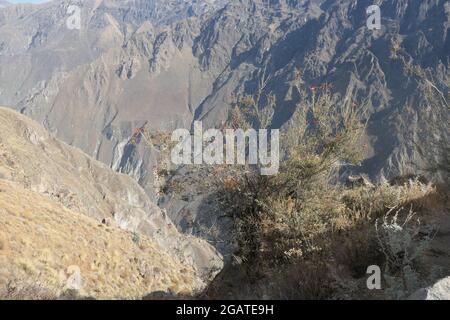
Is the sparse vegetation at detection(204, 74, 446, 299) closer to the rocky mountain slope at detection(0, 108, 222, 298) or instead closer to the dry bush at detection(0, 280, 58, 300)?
the dry bush at detection(0, 280, 58, 300)

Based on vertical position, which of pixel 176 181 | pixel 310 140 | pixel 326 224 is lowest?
pixel 326 224

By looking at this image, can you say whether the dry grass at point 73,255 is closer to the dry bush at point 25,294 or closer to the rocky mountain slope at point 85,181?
the dry bush at point 25,294

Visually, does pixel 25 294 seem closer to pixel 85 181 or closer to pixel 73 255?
pixel 73 255

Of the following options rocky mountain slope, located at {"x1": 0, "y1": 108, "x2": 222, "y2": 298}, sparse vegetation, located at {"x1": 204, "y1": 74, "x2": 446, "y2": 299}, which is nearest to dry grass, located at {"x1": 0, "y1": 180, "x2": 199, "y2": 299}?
sparse vegetation, located at {"x1": 204, "y1": 74, "x2": 446, "y2": 299}

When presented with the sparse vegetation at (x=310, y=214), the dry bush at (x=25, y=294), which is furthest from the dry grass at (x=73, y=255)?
the sparse vegetation at (x=310, y=214)

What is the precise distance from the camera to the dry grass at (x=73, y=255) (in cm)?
1473

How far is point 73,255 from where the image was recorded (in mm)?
17812

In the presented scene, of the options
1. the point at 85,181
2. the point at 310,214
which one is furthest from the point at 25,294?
the point at 85,181

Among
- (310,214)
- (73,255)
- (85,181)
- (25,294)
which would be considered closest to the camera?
(25,294)

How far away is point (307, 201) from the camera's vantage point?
407 inches

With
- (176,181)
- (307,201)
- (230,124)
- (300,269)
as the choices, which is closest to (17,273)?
(176,181)

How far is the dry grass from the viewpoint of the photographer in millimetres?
14727
